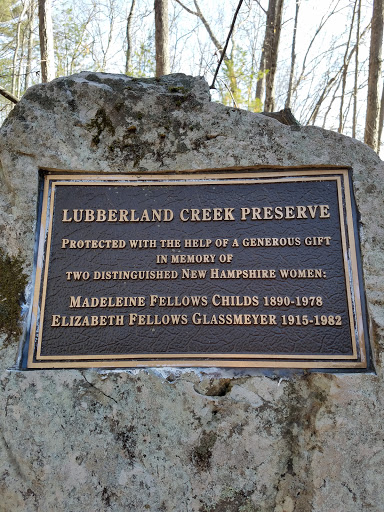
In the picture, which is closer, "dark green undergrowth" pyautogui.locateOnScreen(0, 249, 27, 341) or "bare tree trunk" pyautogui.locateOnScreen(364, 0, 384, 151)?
"dark green undergrowth" pyautogui.locateOnScreen(0, 249, 27, 341)

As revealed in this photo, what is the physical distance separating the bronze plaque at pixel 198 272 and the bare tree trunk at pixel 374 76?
5.69 m

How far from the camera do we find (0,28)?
1387cm

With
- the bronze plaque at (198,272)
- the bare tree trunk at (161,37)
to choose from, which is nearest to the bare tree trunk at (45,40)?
the bare tree trunk at (161,37)

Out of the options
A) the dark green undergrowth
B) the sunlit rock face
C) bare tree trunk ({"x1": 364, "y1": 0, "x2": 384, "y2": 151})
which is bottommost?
the sunlit rock face

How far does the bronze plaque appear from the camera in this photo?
271cm

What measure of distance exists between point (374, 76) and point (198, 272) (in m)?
7.02

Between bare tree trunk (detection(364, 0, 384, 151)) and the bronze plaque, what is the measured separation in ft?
18.7

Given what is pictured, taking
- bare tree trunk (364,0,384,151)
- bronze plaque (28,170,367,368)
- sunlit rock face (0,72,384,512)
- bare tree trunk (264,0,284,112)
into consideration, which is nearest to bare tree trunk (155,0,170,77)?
bare tree trunk (264,0,284,112)

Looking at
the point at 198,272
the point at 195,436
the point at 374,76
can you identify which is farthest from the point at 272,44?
the point at 195,436

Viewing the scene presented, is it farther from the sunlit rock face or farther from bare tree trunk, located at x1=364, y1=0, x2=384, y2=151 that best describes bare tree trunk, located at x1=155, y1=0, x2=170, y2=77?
the sunlit rock face

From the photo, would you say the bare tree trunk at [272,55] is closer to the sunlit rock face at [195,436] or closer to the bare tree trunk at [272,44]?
the bare tree trunk at [272,44]

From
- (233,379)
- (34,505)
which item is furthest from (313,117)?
(34,505)

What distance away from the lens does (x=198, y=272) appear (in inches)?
114

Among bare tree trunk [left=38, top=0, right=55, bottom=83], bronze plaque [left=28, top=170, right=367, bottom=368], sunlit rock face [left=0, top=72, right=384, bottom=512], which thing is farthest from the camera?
bare tree trunk [left=38, top=0, right=55, bottom=83]
